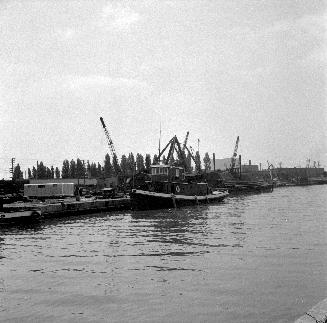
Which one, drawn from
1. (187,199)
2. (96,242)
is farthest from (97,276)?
Answer: (187,199)

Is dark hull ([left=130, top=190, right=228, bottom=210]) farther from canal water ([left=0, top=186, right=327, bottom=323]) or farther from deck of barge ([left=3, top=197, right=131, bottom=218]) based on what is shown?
canal water ([left=0, top=186, right=327, bottom=323])

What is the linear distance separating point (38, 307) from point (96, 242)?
14.2m

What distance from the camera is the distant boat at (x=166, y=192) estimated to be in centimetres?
5616

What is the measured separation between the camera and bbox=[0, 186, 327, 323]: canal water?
12.2 metres

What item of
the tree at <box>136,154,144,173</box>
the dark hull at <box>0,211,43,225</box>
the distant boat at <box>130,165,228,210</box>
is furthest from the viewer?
the tree at <box>136,154,144,173</box>

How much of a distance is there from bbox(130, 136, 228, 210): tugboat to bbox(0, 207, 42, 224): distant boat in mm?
18136

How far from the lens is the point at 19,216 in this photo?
38.9 metres

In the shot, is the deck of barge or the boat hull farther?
the deck of barge

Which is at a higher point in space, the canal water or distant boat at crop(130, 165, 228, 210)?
distant boat at crop(130, 165, 228, 210)

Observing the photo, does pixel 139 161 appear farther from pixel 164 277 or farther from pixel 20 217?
pixel 164 277

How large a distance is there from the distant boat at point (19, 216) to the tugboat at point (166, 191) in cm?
→ 1814

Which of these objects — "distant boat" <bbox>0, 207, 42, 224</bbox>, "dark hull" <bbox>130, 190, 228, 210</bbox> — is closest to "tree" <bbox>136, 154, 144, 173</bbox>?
"dark hull" <bbox>130, 190, 228, 210</bbox>

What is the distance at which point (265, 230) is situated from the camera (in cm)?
3167

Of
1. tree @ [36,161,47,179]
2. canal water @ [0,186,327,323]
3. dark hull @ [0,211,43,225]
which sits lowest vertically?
canal water @ [0,186,327,323]
